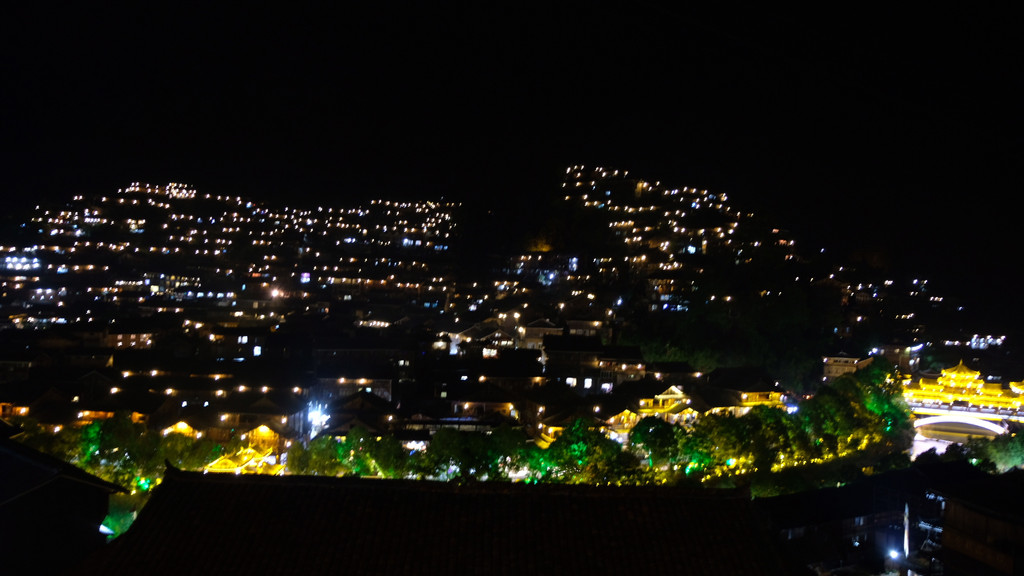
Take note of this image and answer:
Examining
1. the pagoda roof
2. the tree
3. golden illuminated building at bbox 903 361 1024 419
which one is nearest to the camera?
the tree

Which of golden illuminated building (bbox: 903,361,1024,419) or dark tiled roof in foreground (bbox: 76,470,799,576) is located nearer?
dark tiled roof in foreground (bbox: 76,470,799,576)

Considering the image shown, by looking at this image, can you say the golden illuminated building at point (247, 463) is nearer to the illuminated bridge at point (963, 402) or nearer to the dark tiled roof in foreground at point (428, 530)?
the dark tiled roof in foreground at point (428, 530)

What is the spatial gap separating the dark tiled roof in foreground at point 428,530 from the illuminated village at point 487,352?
43 cm

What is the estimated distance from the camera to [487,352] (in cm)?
3042

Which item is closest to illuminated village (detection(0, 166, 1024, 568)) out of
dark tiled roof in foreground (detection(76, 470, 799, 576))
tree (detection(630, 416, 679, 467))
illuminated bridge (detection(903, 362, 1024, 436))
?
tree (detection(630, 416, 679, 467))

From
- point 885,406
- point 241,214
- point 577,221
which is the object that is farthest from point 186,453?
point 241,214

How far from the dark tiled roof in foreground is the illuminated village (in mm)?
434

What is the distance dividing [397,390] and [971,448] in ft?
61.4

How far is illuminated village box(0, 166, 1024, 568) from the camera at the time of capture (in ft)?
52.6

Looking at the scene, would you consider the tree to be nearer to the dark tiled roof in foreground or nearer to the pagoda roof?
the dark tiled roof in foreground

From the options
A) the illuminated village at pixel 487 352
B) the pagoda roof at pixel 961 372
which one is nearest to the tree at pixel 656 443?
the illuminated village at pixel 487 352

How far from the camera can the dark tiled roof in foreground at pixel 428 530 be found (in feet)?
17.3

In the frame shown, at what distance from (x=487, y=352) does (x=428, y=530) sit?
24.9 metres

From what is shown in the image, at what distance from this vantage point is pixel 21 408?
64.5 feet
